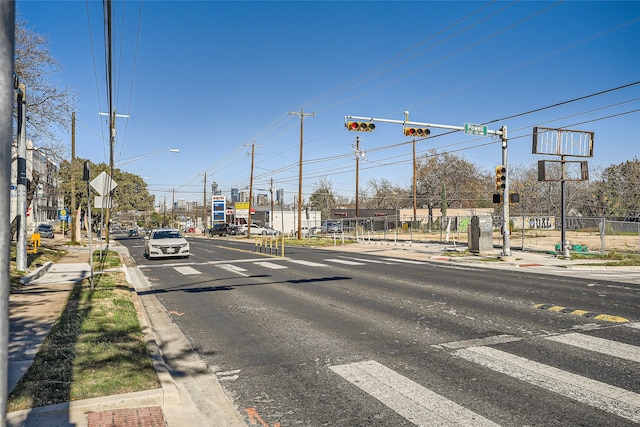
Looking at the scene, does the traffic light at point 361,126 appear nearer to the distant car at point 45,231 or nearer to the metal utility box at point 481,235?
the metal utility box at point 481,235

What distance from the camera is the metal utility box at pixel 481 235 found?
998 inches

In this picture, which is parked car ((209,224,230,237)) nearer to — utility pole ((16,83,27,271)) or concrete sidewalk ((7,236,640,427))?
utility pole ((16,83,27,271))

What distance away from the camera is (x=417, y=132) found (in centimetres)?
2077

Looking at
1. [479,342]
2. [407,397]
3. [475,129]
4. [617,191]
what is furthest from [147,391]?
[617,191]

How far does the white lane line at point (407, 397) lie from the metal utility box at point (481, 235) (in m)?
20.9

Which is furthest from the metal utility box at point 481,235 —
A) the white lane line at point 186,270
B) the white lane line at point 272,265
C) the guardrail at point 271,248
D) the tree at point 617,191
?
the tree at point 617,191

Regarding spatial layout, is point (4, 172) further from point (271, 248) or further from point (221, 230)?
A: point (221, 230)

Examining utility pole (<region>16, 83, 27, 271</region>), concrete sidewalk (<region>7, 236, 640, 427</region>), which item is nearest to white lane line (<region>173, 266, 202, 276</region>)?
utility pole (<region>16, 83, 27, 271</region>)

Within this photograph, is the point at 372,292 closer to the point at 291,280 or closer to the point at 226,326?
the point at 291,280

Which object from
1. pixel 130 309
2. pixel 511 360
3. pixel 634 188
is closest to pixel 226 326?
pixel 130 309

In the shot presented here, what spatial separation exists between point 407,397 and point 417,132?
56.3 feet

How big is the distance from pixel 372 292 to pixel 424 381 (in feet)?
21.9

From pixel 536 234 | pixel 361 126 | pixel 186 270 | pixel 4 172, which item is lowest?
pixel 186 270

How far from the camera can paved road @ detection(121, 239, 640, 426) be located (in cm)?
453
